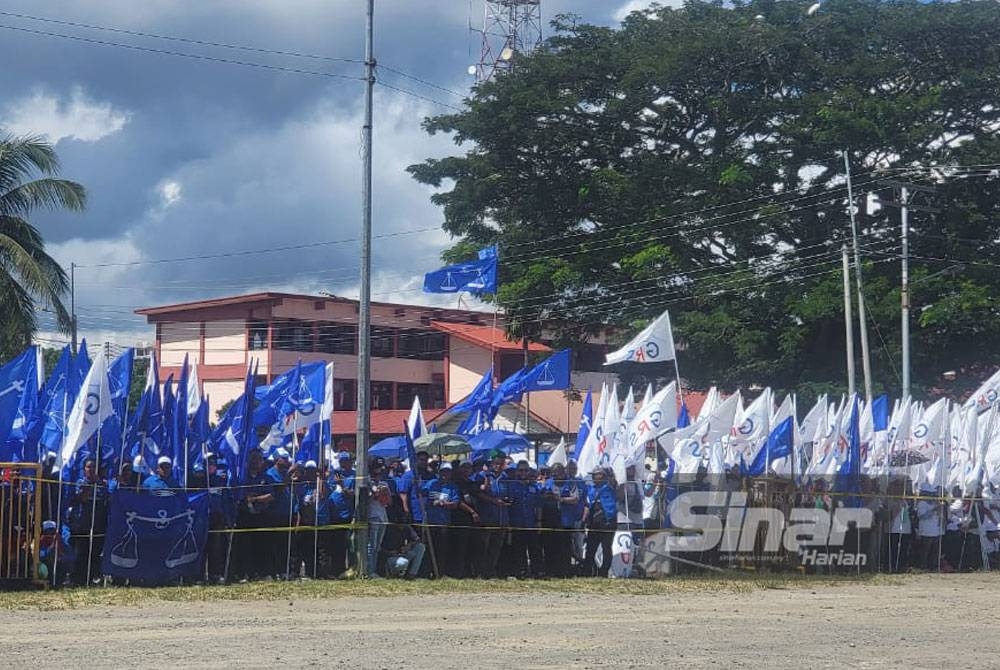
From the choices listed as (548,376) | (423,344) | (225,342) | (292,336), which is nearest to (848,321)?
(548,376)

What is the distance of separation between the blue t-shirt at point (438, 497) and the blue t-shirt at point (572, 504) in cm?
179

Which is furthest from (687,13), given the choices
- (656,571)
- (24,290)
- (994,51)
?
(656,571)

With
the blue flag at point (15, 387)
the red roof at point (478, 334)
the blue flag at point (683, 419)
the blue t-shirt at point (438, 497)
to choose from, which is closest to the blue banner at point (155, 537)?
the blue flag at point (15, 387)

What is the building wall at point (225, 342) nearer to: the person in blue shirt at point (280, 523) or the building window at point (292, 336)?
the building window at point (292, 336)

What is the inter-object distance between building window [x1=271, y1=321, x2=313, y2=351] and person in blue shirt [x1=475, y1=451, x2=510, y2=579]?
4255 centimetres

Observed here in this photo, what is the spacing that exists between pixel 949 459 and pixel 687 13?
24813 millimetres

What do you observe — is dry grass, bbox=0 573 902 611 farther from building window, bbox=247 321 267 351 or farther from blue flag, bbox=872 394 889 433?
building window, bbox=247 321 267 351

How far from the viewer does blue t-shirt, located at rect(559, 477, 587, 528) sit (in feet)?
68.0

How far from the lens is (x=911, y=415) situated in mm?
24734

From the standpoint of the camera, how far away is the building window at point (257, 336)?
6250 centimetres

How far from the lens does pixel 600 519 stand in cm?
2070

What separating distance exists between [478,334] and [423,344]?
167 inches

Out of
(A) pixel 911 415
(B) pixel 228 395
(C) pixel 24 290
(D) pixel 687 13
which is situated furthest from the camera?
(B) pixel 228 395

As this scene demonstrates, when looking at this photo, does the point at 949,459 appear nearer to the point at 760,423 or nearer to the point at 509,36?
the point at 760,423
